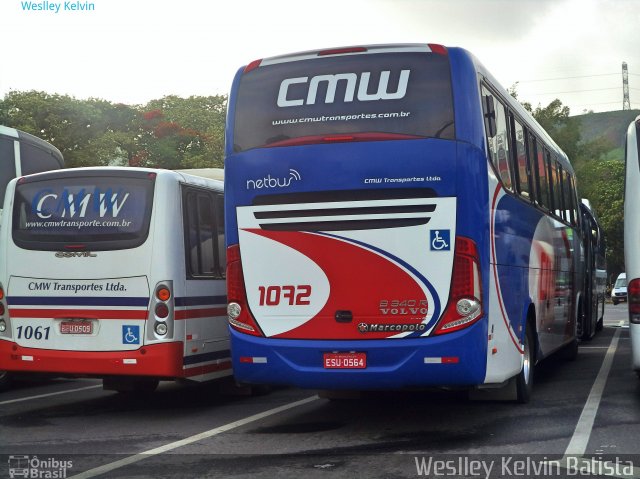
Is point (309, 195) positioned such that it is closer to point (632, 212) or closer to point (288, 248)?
point (288, 248)

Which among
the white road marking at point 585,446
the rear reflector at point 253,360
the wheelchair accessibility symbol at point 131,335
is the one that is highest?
the wheelchair accessibility symbol at point 131,335

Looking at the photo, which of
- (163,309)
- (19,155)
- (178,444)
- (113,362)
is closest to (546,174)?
(163,309)

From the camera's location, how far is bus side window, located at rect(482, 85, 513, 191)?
30.5 feet

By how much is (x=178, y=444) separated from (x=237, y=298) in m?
1.54

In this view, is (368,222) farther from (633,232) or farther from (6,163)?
(6,163)

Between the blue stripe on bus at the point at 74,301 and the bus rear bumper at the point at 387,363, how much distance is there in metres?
1.87

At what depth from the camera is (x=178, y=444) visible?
855cm

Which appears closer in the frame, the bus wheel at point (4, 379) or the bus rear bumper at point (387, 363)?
the bus rear bumper at point (387, 363)

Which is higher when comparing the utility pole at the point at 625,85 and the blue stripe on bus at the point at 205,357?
the utility pole at the point at 625,85

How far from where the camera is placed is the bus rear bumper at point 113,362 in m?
10.1

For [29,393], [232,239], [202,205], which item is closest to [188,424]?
[232,239]

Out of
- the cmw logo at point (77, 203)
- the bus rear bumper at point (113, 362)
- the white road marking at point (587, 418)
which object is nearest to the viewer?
the white road marking at point (587, 418)

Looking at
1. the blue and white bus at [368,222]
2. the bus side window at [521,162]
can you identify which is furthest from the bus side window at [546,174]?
the blue and white bus at [368,222]

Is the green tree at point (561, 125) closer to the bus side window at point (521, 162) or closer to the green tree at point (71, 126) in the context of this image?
the green tree at point (71, 126)
